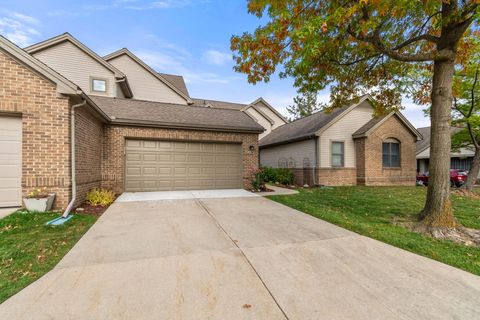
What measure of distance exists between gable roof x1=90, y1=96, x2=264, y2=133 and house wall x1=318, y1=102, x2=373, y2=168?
208 inches

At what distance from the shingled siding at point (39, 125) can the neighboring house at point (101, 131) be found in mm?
21

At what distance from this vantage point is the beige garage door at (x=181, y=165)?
9.84 metres

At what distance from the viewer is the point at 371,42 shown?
5.89m

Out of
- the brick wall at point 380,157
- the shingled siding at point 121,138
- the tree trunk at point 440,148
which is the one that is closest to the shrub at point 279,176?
the brick wall at point 380,157

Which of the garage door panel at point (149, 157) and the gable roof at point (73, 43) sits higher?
the gable roof at point (73, 43)

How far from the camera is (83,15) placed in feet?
30.1

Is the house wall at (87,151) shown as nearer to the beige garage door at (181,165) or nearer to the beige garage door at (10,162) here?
the beige garage door at (181,165)

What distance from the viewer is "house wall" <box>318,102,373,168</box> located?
559 inches

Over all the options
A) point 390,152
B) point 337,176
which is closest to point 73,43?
point 337,176

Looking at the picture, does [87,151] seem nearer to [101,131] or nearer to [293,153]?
[101,131]

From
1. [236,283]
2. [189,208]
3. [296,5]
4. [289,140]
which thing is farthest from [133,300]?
[289,140]

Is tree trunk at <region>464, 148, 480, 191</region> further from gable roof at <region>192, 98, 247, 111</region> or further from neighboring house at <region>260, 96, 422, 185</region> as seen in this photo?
gable roof at <region>192, 98, 247, 111</region>

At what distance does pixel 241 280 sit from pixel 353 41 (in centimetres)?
739

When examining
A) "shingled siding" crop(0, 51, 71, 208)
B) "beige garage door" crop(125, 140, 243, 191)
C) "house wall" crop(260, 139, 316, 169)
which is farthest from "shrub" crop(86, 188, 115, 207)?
"house wall" crop(260, 139, 316, 169)
